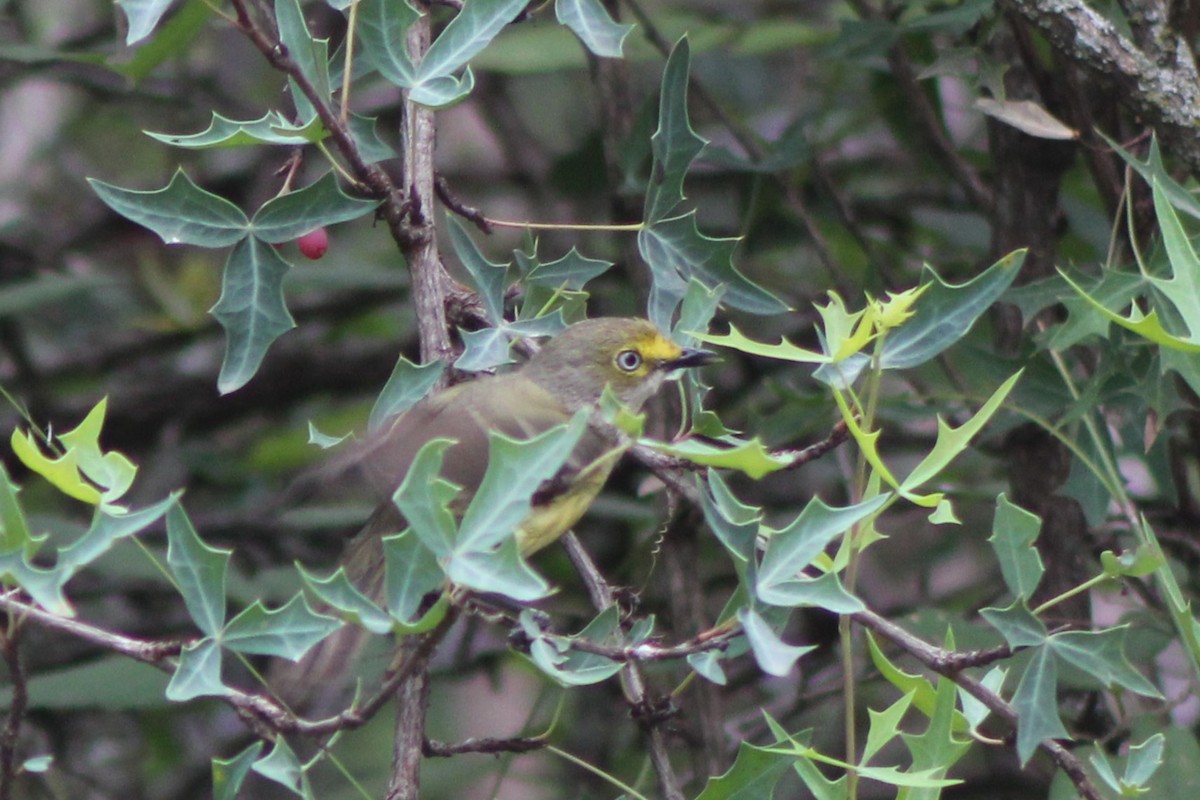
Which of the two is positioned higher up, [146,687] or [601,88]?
[601,88]

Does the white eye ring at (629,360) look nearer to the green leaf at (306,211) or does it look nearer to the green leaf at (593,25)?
the green leaf at (593,25)

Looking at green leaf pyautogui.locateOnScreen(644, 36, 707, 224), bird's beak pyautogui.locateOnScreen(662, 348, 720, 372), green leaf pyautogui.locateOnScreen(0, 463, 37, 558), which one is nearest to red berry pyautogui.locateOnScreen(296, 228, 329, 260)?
green leaf pyautogui.locateOnScreen(644, 36, 707, 224)

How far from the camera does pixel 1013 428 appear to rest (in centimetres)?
354

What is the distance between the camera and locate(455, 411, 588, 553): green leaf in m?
1.66

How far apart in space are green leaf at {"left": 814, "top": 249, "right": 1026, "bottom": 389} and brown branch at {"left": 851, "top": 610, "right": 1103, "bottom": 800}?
0.42 m

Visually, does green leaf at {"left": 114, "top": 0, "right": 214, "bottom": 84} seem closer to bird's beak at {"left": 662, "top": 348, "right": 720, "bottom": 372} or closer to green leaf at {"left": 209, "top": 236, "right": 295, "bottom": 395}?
green leaf at {"left": 209, "top": 236, "right": 295, "bottom": 395}

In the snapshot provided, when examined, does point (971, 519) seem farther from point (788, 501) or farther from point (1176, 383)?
point (1176, 383)

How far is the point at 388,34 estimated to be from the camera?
228 cm

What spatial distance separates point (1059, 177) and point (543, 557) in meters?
2.17

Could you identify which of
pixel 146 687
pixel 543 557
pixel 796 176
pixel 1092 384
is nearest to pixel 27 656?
pixel 146 687

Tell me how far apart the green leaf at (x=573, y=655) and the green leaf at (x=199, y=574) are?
411 mm

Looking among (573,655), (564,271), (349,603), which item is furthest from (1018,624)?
(564,271)

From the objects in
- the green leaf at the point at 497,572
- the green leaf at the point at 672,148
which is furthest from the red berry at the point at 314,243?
the green leaf at the point at 497,572

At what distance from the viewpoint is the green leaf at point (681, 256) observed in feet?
9.04
